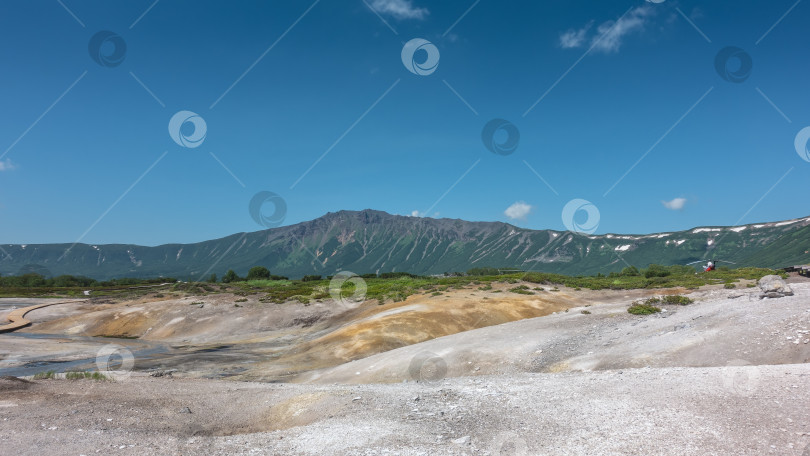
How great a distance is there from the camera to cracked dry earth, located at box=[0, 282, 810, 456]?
909 cm

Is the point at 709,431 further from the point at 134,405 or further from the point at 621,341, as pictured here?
the point at 134,405

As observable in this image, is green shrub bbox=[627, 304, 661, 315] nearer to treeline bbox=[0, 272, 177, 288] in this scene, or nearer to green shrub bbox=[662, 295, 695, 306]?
green shrub bbox=[662, 295, 695, 306]

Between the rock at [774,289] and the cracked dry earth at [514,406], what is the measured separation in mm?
2042

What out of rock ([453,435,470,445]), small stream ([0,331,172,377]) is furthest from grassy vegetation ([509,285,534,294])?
rock ([453,435,470,445])

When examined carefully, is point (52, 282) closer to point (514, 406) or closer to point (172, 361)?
point (172, 361)

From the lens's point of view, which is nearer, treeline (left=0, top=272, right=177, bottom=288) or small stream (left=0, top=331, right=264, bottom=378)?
small stream (left=0, top=331, right=264, bottom=378)

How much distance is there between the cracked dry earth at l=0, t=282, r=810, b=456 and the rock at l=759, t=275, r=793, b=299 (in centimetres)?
204

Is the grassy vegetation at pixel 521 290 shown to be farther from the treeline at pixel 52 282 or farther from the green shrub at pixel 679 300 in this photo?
the treeline at pixel 52 282

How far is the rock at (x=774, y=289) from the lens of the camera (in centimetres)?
2159

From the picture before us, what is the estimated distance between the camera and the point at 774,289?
71.9 ft

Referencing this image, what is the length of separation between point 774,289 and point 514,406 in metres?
19.5

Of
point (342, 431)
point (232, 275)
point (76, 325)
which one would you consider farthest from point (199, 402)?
point (232, 275)

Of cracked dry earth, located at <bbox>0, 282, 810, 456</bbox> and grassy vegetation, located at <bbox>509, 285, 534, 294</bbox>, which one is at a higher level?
grassy vegetation, located at <bbox>509, 285, 534, 294</bbox>

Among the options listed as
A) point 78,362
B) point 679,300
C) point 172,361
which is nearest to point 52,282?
point 78,362
